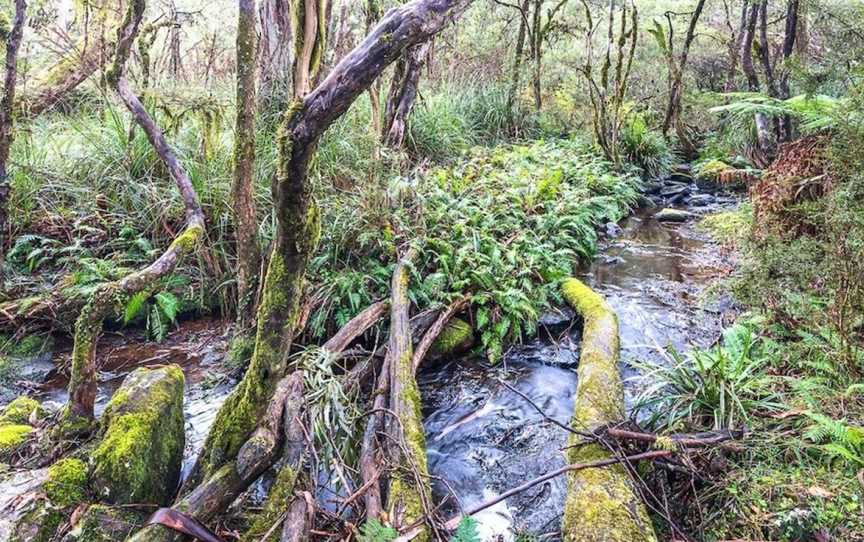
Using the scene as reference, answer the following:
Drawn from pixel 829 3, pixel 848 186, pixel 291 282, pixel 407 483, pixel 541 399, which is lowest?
pixel 541 399

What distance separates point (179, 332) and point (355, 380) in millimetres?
2305

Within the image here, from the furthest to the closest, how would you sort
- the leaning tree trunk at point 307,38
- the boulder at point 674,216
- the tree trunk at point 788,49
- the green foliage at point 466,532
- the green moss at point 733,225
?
1. the boulder at point 674,216
2. the tree trunk at point 788,49
3. the green moss at point 733,225
4. the leaning tree trunk at point 307,38
5. the green foliage at point 466,532

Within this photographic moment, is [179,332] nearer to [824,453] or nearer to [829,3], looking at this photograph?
[824,453]

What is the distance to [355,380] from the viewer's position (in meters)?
3.58

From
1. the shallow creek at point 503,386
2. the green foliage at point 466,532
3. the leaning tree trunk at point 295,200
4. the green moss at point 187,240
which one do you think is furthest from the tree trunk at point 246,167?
the green foliage at point 466,532

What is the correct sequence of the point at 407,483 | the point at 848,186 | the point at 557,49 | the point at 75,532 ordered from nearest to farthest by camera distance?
1. the point at 75,532
2. the point at 407,483
3. the point at 848,186
4. the point at 557,49

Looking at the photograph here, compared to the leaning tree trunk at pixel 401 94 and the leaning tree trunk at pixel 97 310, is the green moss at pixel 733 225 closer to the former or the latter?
the leaning tree trunk at pixel 401 94

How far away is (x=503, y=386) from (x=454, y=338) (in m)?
0.64

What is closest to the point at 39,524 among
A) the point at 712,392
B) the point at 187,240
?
the point at 187,240

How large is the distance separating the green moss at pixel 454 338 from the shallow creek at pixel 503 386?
0.44ft

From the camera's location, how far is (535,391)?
413cm

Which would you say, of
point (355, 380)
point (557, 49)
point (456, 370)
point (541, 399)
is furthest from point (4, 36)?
point (557, 49)

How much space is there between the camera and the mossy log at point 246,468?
228 centimetres

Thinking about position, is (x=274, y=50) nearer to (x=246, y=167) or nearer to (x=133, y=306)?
(x=246, y=167)
